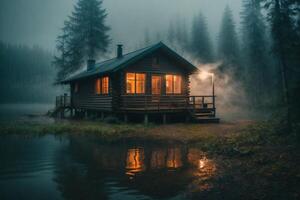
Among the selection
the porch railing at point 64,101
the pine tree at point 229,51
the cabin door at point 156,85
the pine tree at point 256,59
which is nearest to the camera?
the cabin door at point 156,85

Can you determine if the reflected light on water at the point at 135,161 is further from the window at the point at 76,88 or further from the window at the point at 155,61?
the window at the point at 76,88

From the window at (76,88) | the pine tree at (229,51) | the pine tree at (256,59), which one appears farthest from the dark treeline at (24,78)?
the pine tree at (256,59)

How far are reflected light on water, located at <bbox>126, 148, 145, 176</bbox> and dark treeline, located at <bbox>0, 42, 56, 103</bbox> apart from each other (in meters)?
114

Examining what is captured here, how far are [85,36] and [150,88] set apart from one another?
23261mm

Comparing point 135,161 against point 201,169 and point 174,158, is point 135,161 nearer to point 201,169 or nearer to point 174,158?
point 174,158

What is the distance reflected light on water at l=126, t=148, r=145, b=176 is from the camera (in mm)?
8020

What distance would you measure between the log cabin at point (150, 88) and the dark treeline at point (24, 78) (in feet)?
334

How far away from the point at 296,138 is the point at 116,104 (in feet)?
49.7

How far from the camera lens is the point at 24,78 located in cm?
13650

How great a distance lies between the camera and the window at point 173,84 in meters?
24.1

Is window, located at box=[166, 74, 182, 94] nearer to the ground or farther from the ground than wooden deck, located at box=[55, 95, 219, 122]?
farther from the ground

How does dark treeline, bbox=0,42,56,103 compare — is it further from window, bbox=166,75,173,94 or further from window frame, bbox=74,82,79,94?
window, bbox=166,75,173,94

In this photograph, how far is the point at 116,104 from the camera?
72.5 feet

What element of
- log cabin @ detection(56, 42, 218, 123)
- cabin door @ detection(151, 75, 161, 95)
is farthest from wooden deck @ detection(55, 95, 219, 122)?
cabin door @ detection(151, 75, 161, 95)
